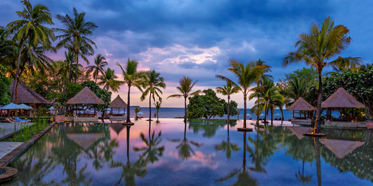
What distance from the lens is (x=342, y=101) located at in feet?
62.0

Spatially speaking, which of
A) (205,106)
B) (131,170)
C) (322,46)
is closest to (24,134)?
(131,170)

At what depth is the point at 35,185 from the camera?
386cm

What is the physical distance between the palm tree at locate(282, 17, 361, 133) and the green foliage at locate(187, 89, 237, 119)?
16141 millimetres

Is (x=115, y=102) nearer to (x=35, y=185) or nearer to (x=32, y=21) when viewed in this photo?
(x=32, y=21)

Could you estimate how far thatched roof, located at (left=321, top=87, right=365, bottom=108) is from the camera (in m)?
18.6

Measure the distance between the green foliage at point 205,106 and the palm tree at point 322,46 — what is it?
1614 centimetres

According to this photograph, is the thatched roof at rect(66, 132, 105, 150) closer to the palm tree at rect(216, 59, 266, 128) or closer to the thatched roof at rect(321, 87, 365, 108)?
the palm tree at rect(216, 59, 266, 128)

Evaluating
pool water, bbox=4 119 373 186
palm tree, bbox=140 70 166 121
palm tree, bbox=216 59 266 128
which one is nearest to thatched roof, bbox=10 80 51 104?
palm tree, bbox=140 70 166 121

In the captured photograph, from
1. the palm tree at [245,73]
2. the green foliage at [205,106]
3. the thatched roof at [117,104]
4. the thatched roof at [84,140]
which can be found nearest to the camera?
the thatched roof at [84,140]

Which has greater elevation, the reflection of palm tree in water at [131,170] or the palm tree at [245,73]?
the palm tree at [245,73]

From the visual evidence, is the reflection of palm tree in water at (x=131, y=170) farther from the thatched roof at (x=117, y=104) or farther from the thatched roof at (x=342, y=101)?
the thatched roof at (x=117, y=104)

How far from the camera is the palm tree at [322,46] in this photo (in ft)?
37.0

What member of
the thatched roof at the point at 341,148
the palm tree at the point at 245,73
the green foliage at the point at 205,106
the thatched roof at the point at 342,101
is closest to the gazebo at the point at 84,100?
the green foliage at the point at 205,106

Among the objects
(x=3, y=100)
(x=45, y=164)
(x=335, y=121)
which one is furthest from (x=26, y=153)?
(x=335, y=121)
